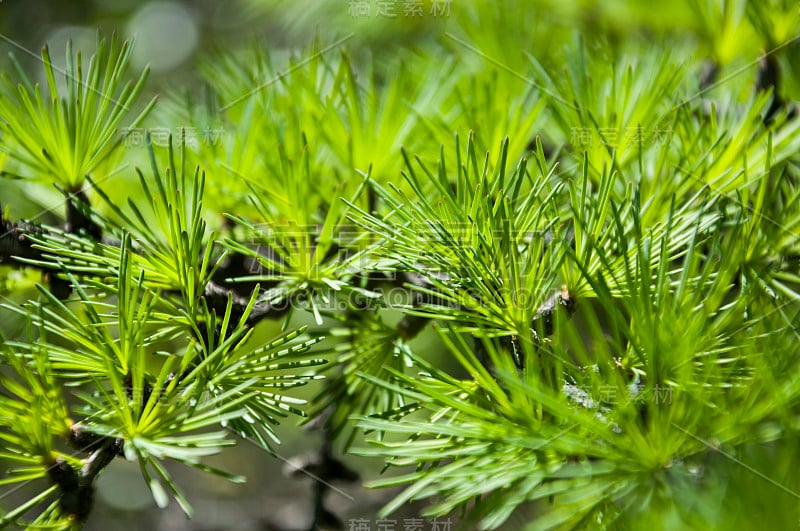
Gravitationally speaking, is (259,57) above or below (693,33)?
below

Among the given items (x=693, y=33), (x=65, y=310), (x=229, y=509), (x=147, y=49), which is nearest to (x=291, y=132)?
(x=65, y=310)

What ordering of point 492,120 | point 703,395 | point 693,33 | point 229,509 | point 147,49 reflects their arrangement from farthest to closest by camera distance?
point 147,49 < point 229,509 < point 693,33 < point 492,120 < point 703,395

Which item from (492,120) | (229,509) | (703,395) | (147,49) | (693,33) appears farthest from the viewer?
(147,49)

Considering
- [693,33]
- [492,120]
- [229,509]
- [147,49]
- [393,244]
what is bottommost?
[229,509]

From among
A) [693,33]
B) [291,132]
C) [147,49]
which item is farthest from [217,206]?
[147,49]

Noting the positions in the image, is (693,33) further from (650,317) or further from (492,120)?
(650,317)

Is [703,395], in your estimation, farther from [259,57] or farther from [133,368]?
[259,57]

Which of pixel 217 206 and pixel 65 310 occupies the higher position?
pixel 217 206

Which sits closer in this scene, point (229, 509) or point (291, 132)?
point (291, 132)

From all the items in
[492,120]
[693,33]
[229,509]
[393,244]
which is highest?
[693,33]
